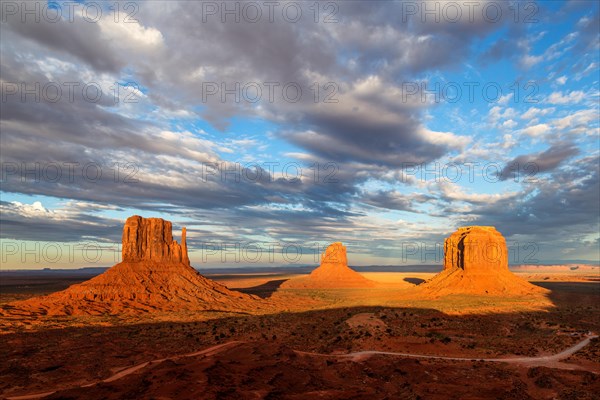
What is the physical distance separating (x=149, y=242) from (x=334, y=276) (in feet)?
295

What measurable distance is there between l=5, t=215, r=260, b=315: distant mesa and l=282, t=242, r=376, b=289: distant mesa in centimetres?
6337

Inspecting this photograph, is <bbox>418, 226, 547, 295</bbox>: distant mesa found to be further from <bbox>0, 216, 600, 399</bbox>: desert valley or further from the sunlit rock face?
the sunlit rock face

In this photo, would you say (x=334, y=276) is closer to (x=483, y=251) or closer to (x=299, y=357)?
(x=483, y=251)

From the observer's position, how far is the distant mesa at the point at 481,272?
83750 millimetres

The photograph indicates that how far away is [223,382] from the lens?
2059cm

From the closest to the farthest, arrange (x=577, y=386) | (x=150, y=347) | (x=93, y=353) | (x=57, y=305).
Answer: (x=577, y=386)
(x=93, y=353)
(x=150, y=347)
(x=57, y=305)

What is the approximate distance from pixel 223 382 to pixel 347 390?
729 cm

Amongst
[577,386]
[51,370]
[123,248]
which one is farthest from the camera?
[123,248]

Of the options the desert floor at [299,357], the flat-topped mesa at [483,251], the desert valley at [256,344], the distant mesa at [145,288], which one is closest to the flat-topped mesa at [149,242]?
the distant mesa at [145,288]

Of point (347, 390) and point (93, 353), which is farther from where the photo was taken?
point (93, 353)

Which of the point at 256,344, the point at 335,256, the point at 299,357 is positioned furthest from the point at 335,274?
the point at 299,357

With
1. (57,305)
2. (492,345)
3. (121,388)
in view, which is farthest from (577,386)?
(57,305)

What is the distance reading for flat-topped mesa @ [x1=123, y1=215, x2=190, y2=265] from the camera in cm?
6950

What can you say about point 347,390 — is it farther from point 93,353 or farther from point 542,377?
point 93,353
